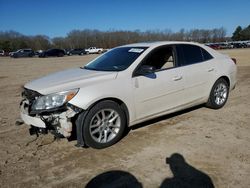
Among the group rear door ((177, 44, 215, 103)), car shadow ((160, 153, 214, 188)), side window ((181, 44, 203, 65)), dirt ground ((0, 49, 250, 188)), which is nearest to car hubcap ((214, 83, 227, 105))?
rear door ((177, 44, 215, 103))

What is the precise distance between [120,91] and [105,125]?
61 centimetres

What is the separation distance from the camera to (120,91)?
448 cm

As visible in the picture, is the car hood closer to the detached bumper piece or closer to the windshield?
the detached bumper piece

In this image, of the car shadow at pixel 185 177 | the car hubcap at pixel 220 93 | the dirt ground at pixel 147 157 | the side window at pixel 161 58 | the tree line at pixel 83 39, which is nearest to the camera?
the car shadow at pixel 185 177

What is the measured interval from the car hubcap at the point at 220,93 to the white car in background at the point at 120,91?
0.32 feet

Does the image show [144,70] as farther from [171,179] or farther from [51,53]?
[51,53]

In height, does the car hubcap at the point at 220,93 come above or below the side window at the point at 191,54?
below

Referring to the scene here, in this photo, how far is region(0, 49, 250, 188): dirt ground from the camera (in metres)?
3.47

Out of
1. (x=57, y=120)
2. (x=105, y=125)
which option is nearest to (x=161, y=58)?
(x=105, y=125)

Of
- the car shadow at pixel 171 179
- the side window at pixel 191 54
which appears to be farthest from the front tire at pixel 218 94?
the car shadow at pixel 171 179

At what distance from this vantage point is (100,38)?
107625 mm

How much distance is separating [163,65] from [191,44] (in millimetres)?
1039

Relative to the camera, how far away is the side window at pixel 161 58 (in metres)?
5.18

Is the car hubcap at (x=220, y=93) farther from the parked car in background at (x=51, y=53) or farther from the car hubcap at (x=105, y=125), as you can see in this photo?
the parked car in background at (x=51, y=53)
